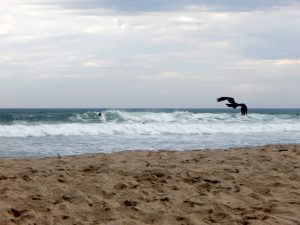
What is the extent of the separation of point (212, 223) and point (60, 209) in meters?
1.45

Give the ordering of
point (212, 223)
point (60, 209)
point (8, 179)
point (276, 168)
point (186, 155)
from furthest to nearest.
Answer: point (186, 155)
point (276, 168)
point (8, 179)
point (60, 209)
point (212, 223)

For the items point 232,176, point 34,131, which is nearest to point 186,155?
point 232,176

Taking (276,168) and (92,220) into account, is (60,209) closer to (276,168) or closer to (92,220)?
(92,220)

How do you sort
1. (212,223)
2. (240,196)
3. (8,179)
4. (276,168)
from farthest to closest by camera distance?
(276,168) → (8,179) → (240,196) → (212,223)

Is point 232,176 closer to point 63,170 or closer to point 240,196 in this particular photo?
point 240,196

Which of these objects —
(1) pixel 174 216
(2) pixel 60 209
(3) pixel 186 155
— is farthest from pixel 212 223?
(3) pixel 186 155

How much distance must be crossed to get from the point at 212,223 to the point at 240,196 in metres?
0.88

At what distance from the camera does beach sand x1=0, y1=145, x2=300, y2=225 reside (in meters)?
4.58

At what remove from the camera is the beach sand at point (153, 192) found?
4582mm

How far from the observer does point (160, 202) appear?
5051mm

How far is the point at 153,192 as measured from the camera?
17.8 feet

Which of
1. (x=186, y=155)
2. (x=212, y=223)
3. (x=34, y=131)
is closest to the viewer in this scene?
(x=212, y=223)

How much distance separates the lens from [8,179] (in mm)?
5980

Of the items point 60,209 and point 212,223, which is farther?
point 60,209
